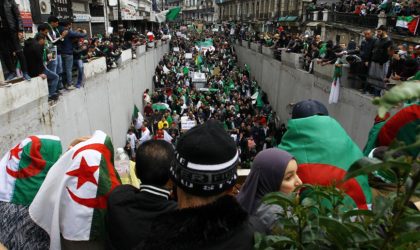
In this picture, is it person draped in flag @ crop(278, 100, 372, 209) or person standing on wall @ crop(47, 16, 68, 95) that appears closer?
person draped in flag @ crop(278, 100, 372, 209)

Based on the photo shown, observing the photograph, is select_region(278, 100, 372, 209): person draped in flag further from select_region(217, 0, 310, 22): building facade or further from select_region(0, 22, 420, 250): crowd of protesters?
select_region(217, 0, 310, 22): building facade

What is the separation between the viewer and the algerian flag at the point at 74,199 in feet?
7.34

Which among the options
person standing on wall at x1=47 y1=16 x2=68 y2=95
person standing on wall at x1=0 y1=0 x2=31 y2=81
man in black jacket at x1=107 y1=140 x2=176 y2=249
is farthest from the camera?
person standing on wall at x1=47 y1=16 x2=68 y2=95

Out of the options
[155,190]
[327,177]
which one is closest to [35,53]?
[155,190]

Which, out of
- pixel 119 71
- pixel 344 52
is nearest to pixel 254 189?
pixel 344 52

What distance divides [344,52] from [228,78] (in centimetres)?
1226

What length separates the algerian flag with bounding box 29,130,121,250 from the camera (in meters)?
2.24

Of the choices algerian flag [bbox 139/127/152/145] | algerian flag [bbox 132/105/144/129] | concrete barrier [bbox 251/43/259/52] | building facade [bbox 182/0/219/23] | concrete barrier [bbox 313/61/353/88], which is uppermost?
building facade [bbox 182/0/219/23]

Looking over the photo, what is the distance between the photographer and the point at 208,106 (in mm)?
16312

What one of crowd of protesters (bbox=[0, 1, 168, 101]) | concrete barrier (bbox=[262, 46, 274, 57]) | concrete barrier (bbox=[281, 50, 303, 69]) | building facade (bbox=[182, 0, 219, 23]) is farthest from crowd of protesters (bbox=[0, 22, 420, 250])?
building facade (bbox=[182, 0, 219, 23])

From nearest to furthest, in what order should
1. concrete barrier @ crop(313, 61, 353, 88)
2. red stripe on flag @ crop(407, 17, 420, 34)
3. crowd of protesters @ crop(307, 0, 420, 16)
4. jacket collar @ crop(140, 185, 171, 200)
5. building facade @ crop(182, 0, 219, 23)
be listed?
jacket collar @ crop(140, 185, 171, 200) → concrete barrier @ crop(313, 61, 353, 88) → red stripe on flag @ crop(407, 17, 420, 34) → crowd of protesters @ crop(307, 0, 420, 16) → building facade @ crop(182, 0, 219, 23)

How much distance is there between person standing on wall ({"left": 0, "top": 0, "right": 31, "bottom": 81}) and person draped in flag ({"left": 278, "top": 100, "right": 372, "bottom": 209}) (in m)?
6.19

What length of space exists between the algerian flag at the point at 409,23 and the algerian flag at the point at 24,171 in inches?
554

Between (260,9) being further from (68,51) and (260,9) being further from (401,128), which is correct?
(401,128)
